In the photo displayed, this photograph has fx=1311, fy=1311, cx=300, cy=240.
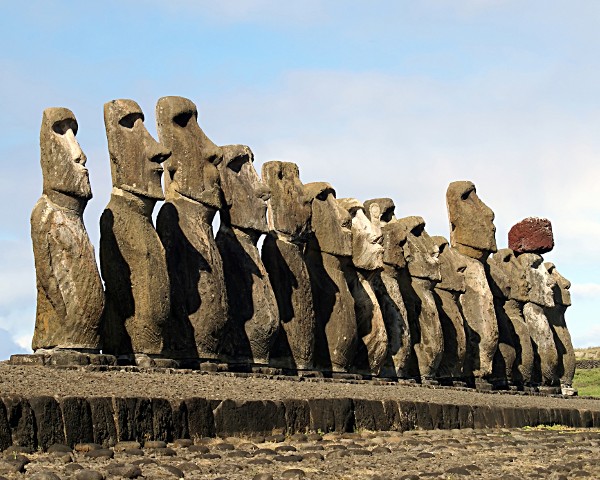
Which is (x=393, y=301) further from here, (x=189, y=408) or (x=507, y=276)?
(x=189, y=408)

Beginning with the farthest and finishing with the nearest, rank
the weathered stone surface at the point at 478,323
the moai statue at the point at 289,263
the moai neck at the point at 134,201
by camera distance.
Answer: the weathered stone surface at the point at 478,323
the moai statue at the point at 289,263
the moai neck at the point at 134,201

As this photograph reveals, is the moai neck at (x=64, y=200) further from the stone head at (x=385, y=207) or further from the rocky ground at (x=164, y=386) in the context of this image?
the stone head at (x=385, y=207)

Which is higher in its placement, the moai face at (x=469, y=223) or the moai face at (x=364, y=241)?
the moai face at (x=469, y=223)

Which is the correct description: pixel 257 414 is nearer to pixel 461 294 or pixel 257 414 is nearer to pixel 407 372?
pixel 407 372

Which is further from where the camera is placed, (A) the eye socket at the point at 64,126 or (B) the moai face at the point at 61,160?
(A) the eye socket at the point at 64,126

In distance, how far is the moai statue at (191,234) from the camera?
597 inches

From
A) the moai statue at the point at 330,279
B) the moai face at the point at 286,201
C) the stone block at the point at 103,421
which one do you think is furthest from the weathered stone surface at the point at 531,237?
the stone block at the point at 103,421

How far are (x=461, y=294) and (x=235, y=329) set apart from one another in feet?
29.6

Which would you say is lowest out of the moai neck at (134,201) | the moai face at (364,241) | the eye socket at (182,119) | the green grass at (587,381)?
the green grass at (587,381)

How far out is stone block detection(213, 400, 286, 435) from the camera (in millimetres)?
10773

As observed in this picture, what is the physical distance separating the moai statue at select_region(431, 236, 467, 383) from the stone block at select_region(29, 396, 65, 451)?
14.3m

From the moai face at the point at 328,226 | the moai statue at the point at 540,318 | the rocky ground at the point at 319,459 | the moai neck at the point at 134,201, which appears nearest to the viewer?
the rocky ground at the point at 319,459

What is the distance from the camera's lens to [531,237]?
91.8 feet

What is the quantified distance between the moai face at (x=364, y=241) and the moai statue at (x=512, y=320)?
6.24m
